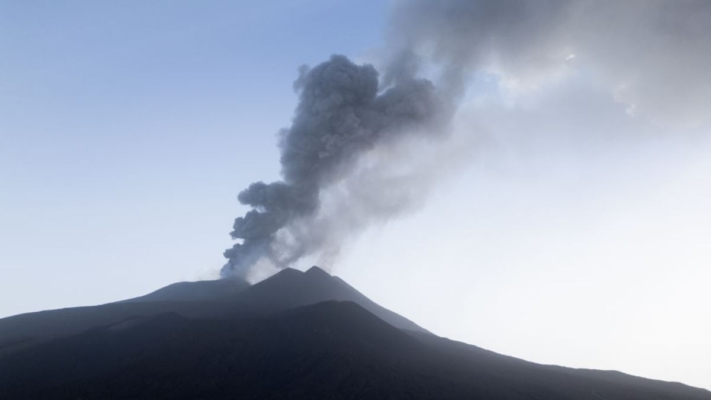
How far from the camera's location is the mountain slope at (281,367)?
137 feet

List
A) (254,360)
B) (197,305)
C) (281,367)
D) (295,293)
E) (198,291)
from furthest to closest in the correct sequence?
(198,291), (295,293), (197,305), (254,360), (281,367)

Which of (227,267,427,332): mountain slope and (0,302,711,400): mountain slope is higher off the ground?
(227,267,427,332): mountain slope

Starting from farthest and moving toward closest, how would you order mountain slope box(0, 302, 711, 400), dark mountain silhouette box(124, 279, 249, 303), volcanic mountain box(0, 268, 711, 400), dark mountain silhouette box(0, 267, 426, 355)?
1. dark mountain silhouette box(124, 279, 249, 303)
2. dark mountain silhouette box(0, 267, 426, 355)
3. volcanic mountain box(0, 268, 711, 400)
4. mountain slope box(0, 302, 711, 400)

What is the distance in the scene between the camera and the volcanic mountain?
4200cm

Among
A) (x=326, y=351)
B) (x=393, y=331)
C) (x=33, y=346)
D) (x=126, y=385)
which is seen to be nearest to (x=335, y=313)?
(x=393, y=331)

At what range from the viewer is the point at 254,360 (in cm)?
4797

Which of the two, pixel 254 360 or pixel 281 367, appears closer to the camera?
pixel 281 367

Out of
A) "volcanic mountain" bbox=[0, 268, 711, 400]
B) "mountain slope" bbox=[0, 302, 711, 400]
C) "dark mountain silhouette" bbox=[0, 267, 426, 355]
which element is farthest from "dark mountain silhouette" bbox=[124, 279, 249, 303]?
"mountain slope" bbox=[0, 302, 711, 400]

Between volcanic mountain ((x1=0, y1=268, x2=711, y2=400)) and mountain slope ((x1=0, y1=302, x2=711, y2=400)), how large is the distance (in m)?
0.11

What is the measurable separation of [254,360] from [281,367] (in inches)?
99.6

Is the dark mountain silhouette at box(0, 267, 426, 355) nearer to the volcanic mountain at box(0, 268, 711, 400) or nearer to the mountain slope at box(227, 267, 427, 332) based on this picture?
the mountain slope at box(227, 267, 427, 332)

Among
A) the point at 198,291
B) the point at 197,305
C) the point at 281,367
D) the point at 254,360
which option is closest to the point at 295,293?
the point at 197,305

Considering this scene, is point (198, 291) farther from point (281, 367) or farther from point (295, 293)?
point (281, 367)

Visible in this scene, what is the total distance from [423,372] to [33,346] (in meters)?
32.3
